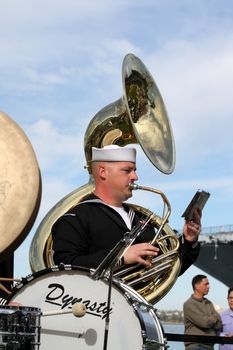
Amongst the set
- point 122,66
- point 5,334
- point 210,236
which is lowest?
point 5,334

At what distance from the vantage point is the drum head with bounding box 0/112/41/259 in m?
4.08

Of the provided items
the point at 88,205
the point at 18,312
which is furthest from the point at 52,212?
the point at 18,312

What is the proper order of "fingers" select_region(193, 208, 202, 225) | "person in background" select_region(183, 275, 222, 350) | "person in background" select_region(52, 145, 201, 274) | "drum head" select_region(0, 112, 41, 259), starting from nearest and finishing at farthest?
"drum head" select_region(0, 112, 41, 259)
"person in background" select_region(52, 145, 201, 274)
"fingers" select_region(193, 208, 202, 225)
"person in background" select_region(183, 275, 222, 350)

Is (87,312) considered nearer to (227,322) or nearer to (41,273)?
(41,273)

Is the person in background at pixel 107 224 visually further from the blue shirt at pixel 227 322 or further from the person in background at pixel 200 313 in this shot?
the blue shirt at pixel 227 322

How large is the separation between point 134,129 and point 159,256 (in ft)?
3.22

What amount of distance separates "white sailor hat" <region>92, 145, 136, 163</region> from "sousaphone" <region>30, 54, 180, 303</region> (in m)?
0.21

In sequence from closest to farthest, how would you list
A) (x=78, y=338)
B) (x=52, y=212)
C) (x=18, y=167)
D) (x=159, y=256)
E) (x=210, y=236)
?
(x=78, y=338) → (x=18, y=167) → (x=159, y=256) → (x=52, y=212) → (x=210, y=236)

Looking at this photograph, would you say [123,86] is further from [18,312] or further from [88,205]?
[18,312]

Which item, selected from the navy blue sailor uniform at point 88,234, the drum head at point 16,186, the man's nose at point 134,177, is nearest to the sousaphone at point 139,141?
the man's nose at point 134,177

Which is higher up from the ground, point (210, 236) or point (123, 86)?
point (210, 236)

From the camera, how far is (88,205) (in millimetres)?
4734

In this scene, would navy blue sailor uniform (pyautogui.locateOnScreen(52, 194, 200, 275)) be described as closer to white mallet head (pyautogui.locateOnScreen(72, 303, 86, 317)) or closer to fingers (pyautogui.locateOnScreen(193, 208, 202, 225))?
fingers (pyautogui.locateOnScreen(193, 208, 202, 225))

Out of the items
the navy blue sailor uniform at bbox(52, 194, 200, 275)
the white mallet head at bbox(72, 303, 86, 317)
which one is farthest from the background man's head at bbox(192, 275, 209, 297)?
the white mallet head at bbox(72, 303, 86, 317)
